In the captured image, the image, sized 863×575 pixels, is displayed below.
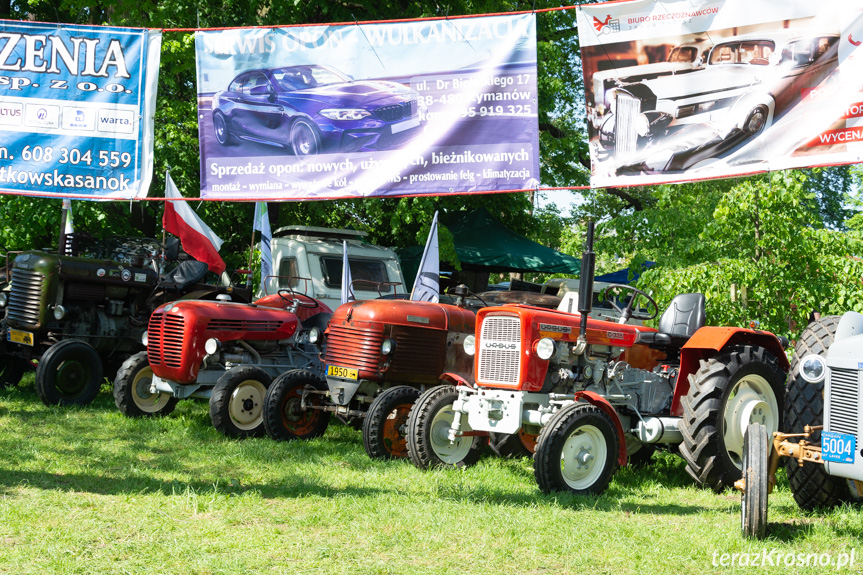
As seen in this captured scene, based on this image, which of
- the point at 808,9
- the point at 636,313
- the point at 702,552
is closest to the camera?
the point at 702,552

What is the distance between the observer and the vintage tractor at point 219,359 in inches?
337

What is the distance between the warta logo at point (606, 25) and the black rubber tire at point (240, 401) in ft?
14.9

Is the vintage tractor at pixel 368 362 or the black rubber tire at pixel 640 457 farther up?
the vintage tractor at pixel 368 362

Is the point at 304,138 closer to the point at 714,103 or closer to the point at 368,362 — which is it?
the point at 368,362

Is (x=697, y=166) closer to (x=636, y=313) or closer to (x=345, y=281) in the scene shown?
(x=636, y=313)

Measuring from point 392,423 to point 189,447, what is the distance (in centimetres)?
187

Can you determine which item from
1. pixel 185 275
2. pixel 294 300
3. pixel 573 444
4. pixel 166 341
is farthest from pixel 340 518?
pixel 185 275

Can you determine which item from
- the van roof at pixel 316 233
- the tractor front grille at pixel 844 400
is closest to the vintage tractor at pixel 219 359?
the van roof at pixel 316 233

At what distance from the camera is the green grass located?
4.38 metres

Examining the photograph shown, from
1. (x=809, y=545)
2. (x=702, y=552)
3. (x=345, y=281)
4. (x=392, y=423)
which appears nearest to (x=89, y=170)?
(x=392, y=423)

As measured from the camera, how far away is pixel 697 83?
599 centimetres

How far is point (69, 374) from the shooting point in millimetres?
10016

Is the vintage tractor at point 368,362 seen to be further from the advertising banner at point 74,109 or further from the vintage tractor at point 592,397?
the advertising banner at point 74,109

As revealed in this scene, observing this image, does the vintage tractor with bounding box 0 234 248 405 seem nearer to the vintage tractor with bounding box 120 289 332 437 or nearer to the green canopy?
the vintage tractor with bounding box 120 289 332 437
